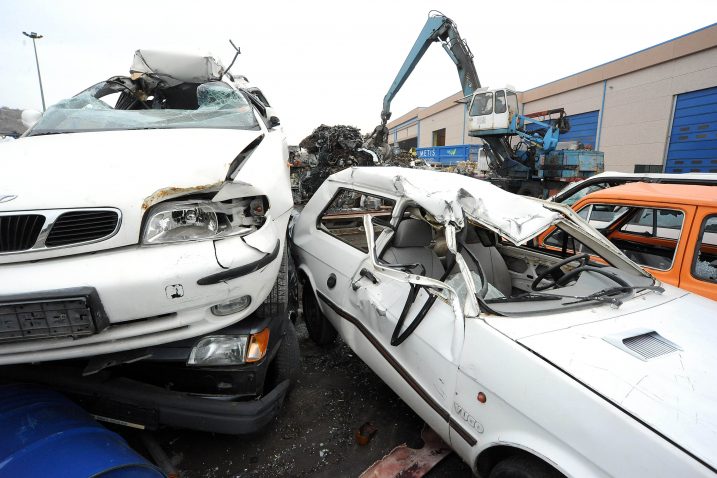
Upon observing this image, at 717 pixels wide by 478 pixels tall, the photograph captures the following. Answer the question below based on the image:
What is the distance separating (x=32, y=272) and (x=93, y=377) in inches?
24.9

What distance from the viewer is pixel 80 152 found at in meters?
1.77

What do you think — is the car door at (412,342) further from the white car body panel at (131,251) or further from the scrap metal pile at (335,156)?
the scrap metal pile at (335,156)

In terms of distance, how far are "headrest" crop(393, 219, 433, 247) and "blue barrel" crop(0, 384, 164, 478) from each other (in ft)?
5.59

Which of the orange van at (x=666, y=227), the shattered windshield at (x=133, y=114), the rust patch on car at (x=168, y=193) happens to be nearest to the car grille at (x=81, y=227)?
the rust patch on car at (x=168, y=193)

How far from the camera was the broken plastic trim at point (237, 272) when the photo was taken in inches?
62.0

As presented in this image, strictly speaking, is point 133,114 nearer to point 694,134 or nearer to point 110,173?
point 110,173

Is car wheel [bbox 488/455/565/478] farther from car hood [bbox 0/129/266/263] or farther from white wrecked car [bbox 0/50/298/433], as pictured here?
car hood [bbox 0/129/266/263]

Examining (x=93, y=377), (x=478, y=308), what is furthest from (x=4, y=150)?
(x=478, y=308)

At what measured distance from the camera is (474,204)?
74.0 inches

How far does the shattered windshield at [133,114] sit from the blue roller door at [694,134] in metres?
15.8

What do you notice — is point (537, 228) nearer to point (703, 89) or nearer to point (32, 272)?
point (32, 272)

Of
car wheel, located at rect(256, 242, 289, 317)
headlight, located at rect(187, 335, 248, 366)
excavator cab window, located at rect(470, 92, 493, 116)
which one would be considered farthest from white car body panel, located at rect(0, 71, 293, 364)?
excavator cab window, located at rect(470, 92, 493, 116)

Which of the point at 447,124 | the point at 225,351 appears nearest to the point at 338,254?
the point at 225,351

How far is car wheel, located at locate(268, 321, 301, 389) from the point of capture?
2146 mm
